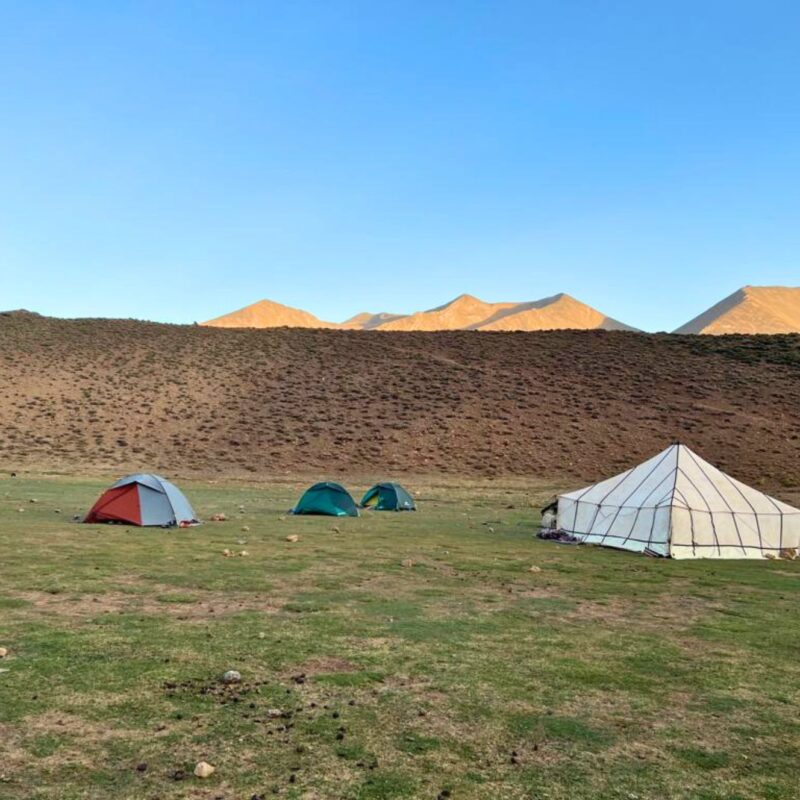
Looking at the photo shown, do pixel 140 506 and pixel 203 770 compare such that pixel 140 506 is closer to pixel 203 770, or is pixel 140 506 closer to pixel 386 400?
pixel 203 770

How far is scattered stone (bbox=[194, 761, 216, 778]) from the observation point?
18.3 ft

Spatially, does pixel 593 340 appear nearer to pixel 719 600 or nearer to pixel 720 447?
pixel 720 447

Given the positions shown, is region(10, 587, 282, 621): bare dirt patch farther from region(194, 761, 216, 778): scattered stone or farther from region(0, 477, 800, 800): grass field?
region(194, 761, 216, 778): scattered stone

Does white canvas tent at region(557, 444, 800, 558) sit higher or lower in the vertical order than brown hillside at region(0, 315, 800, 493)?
lower

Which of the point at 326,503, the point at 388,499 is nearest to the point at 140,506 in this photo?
the point at 326,503

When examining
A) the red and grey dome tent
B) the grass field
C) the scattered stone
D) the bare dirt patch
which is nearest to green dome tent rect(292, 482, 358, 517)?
the red and grey dome tent

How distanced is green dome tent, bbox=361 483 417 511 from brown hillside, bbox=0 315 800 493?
614 inches

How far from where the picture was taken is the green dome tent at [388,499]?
95.8ft

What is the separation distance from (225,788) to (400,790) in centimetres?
121

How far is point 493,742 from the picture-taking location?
21.0ft

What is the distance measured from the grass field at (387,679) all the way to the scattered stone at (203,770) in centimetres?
4

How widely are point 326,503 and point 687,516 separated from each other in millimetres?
11684

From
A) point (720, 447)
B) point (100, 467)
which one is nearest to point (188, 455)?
point (100, 467)

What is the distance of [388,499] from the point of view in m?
29.4
